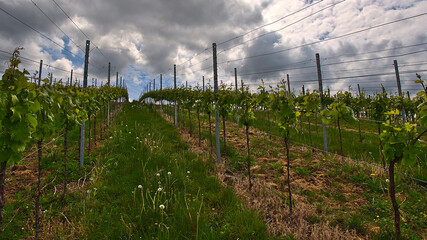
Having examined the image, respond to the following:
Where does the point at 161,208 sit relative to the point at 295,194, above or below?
above

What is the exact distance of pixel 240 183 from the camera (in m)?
4.52

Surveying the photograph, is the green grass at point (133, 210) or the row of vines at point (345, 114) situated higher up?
the row of vines at point (345, 114)

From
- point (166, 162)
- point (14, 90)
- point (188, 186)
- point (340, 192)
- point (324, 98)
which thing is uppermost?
point (324, 98)

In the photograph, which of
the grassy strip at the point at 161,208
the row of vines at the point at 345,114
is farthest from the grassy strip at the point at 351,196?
the grassy strip at the point at 161,208

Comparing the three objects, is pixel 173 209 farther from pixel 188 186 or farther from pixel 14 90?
pixel 14 90

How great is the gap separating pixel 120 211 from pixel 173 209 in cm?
86

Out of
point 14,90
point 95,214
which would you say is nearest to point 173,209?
point 95,214

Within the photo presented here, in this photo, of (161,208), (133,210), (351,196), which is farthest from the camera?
(351,196)

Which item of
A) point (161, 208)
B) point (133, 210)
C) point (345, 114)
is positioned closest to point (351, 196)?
point (345, 114)

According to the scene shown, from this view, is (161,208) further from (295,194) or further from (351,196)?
(351,196)

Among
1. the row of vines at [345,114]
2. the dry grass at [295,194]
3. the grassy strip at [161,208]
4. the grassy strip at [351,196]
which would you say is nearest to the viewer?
the row of vines at [345,114]

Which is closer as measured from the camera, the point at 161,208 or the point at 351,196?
the point at 161,208

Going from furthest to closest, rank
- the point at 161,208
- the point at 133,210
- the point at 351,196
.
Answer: the point at 351,196, the point at 133,210, the point at 161,208

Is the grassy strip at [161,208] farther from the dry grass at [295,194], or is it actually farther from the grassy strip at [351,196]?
the grassy strip at [351,196]
